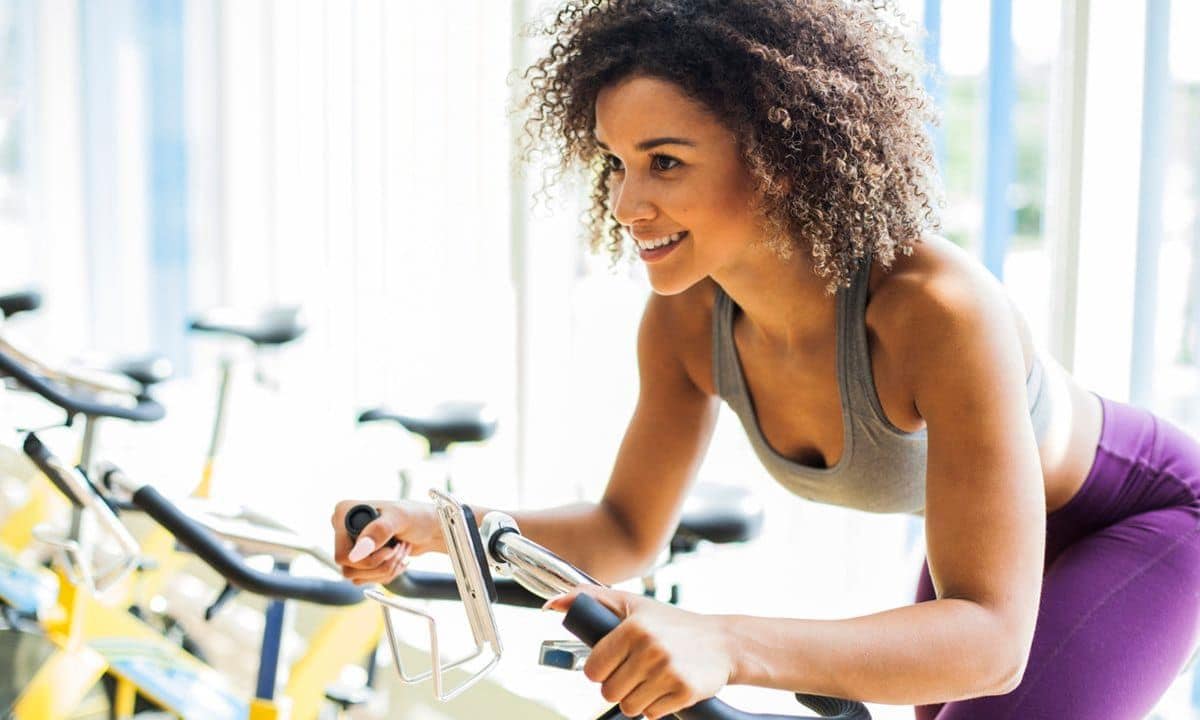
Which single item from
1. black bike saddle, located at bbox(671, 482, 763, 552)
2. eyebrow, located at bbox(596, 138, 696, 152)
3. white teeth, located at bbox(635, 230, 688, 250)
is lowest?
black bike saddle, located at bbox(671, 482, 763, 552)

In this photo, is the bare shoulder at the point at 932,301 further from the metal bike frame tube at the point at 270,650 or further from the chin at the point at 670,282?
the metal bike frame tube at the point at 270,650

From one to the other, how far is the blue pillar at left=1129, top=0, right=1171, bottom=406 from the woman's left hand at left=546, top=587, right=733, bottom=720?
4.24 feet

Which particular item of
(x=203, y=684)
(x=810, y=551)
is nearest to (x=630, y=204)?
(x=203, y=684)

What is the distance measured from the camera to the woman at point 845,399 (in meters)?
1.07

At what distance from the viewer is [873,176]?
1.24 meters

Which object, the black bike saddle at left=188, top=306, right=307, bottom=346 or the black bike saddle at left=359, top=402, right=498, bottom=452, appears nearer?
the black bike saddle at left=359, top=402, right=498, bottom=452

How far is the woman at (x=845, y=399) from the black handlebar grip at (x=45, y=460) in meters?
0.69

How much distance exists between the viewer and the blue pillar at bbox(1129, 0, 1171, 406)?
73.9 inches

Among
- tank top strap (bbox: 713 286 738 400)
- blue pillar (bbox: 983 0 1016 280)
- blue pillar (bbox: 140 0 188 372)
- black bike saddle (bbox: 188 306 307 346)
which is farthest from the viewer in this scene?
blue pillar (bbox: 140 0 188 372)

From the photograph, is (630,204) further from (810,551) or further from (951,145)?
(810,551)

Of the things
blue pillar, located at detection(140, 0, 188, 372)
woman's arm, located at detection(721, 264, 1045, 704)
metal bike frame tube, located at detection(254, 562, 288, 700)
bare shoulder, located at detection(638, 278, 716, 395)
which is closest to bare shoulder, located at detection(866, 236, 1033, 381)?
woman's arm, located at detection(721, 264, 1045, 704)

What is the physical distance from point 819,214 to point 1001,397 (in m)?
0.25

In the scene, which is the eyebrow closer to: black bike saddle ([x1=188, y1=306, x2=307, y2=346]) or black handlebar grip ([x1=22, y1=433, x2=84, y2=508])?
black handlebar grip ([x1=22, y1=433, x2=84, y2=508])

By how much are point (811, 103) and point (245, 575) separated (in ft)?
2.59
